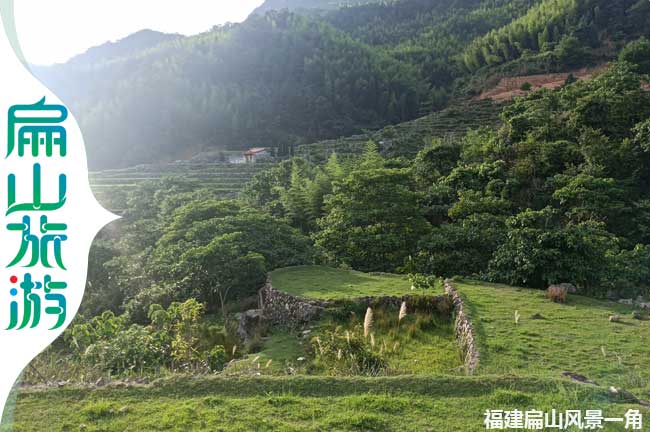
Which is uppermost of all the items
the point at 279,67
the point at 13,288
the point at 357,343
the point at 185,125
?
the point at 279,67

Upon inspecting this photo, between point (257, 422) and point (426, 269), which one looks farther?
point (426, 269)

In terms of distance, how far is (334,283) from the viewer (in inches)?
407

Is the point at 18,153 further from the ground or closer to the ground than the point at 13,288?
further from the ground

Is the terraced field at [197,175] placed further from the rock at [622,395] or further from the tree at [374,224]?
the rock at [622,395]

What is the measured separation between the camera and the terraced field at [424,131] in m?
34.0

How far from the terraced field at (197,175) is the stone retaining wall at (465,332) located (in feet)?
73.6

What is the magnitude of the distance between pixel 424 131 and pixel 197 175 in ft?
53.6

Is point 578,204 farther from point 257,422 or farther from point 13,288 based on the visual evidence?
point 13,288

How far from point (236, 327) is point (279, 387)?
471 cm

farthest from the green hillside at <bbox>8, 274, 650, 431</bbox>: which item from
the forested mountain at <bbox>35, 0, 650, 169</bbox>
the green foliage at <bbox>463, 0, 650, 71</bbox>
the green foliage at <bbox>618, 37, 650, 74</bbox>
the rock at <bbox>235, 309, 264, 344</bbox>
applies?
the green foliage at <bbox>463, 0, 650, 71</bbox>

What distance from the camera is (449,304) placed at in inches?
342

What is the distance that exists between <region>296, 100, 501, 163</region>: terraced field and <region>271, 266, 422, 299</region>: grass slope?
20.6 m

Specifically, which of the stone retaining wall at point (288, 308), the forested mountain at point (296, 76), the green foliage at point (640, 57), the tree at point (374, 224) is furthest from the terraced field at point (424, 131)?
the stone retaining wall at point (288, 308)

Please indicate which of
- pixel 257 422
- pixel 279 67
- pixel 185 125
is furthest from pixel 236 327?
pixel 279 67
